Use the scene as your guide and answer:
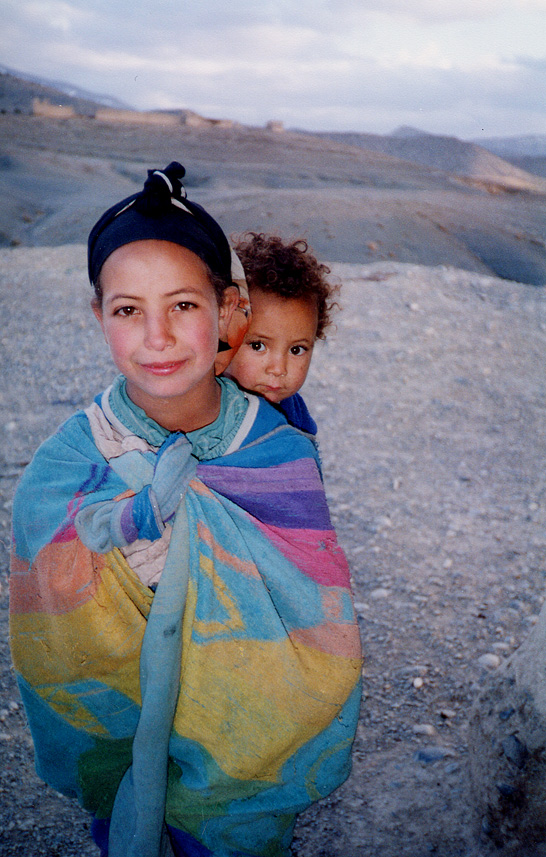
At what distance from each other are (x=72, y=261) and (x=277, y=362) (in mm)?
7311

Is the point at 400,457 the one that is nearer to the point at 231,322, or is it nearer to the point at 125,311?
the point at 231,322

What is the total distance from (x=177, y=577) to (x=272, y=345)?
1.13m

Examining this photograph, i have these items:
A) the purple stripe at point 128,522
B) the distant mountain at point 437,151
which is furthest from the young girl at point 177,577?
the distant mountain at point 437,151

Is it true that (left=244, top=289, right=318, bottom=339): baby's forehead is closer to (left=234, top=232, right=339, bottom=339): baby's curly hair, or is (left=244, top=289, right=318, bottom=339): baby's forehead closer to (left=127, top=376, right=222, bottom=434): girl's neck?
(left=234, top=232, right=339, bottom=339): baby's curly hair

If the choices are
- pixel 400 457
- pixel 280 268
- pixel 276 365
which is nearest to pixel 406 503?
pixel 400 457

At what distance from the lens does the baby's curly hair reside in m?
2.29

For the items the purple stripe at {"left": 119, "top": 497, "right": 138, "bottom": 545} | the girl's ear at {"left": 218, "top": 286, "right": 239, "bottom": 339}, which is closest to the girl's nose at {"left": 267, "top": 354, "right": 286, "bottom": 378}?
the girl's ear at {"left": 218, "top": 286, "right": 239, "bottom": 339}

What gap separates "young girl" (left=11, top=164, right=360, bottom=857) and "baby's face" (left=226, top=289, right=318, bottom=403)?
621 mm

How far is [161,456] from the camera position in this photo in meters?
1.45

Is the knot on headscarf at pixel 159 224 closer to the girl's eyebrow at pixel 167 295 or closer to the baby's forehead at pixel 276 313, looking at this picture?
the girl's eyebrow at pixel 167 295

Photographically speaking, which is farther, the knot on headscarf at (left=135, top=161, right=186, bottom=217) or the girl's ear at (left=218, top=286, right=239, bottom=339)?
the girl's ear at (left=218, top=286, right=239, bottom=339)

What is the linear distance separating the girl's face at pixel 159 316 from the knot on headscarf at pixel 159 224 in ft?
0.07

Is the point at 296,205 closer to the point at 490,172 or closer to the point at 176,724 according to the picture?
the point at 176,724

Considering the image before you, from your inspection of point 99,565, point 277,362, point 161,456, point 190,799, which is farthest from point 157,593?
point 277,362
